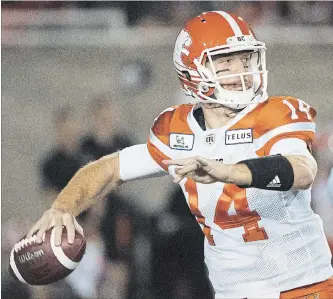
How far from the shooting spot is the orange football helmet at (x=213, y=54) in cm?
320

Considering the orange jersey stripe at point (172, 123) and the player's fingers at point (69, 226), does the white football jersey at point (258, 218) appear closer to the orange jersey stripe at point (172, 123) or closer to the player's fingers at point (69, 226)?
the orange jersey stripe at point (172, 123)

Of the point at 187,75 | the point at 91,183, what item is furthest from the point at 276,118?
the point at 91,183

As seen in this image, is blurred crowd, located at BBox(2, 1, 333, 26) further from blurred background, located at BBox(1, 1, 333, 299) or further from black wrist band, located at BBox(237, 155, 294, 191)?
black wrist band, located at BBox(237, 155, 294, 191)

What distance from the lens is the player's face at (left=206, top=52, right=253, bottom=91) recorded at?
10.6ft

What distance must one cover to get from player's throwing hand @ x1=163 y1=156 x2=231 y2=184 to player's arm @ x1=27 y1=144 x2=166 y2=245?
690mm

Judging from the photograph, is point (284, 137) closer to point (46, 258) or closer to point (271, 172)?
point (271, 172)

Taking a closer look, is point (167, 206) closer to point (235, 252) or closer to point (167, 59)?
point (167, 59)

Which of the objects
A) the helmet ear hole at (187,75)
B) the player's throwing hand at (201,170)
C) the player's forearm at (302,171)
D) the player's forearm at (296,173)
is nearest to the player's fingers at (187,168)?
the player's throwing hand at (201,170)

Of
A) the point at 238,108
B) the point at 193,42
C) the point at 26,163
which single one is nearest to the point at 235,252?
the point at 238,108

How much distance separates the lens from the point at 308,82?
19.8 ft

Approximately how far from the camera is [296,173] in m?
2.78

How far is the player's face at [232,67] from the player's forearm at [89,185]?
19.4 inches

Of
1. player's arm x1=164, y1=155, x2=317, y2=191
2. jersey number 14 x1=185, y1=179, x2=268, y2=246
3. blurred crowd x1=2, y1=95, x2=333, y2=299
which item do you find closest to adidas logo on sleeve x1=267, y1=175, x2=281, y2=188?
player's arm x1=164, y1=155, x2=317, y2=191

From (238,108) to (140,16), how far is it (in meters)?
2.88
